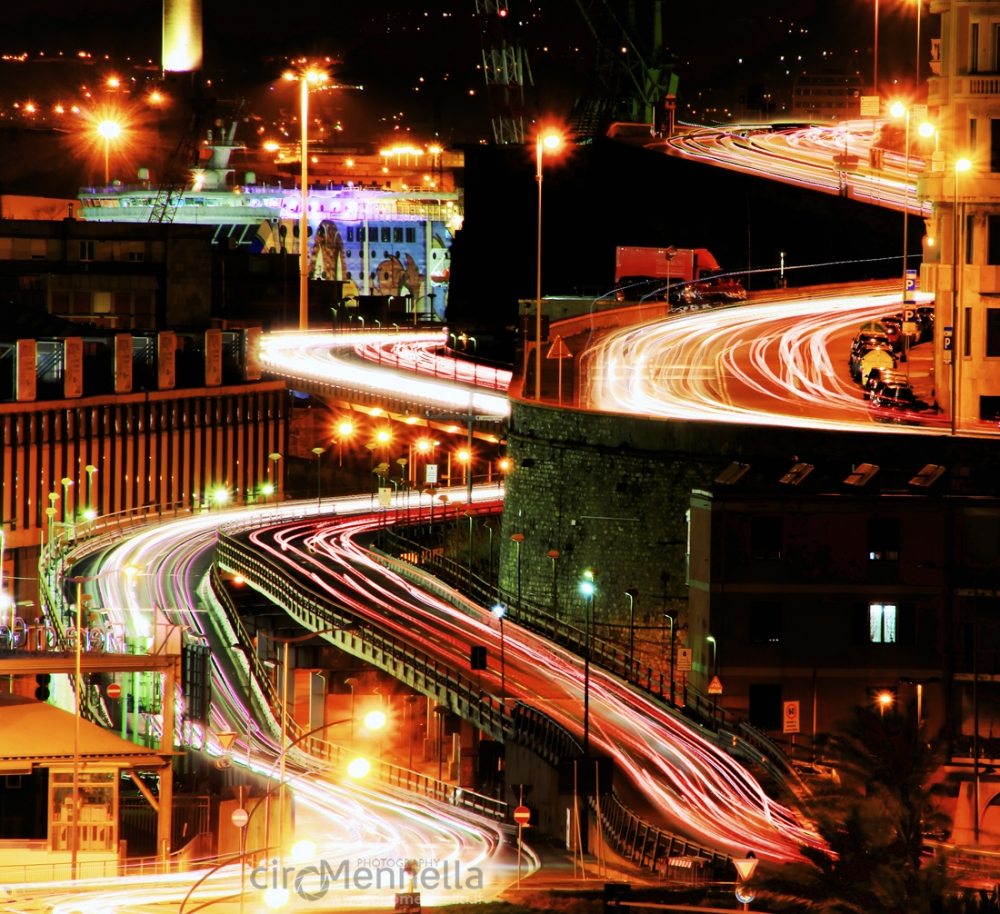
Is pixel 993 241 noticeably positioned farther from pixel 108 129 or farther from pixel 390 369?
pixel 108 129

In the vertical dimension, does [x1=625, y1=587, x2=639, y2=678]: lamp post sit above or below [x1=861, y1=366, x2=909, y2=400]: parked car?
below

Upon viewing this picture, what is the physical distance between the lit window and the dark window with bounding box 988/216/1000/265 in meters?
9.34

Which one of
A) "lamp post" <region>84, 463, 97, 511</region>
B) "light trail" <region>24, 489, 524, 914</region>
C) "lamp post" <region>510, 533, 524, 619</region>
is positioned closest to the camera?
"light trail" <region>24, 489, 524, 914</region>

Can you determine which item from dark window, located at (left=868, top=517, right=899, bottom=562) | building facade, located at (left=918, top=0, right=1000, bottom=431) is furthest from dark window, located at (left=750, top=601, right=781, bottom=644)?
building facade, located at (left=918, top=0, right=1000, bottom=431)

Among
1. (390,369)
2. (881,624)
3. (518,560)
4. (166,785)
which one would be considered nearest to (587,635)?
(881,624)

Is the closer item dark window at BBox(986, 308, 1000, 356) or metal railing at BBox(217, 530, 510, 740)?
metal railing at BBox(217, 530, 510, 740)

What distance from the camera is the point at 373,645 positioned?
162 feet

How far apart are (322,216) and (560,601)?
102 metres

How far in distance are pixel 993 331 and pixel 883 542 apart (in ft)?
23.4

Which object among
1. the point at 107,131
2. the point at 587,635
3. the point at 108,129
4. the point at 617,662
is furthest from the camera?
the point at 108,129

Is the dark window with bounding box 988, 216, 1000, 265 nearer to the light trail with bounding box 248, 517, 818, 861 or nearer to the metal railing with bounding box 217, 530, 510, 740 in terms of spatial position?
the light trail with bounding box 248, 517, 818, 861

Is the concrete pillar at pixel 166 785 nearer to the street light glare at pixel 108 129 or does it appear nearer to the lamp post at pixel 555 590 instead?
the lamp post at pixel 555 590

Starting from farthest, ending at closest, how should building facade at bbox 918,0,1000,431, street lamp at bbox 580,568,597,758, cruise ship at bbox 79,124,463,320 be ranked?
1. cruise ship at bbox 79,124,463,320
2. building facade at bbox 918,0,1000,431
3. street lamp at bbox 580,568,597,758

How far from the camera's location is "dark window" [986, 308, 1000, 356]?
47.5 m
